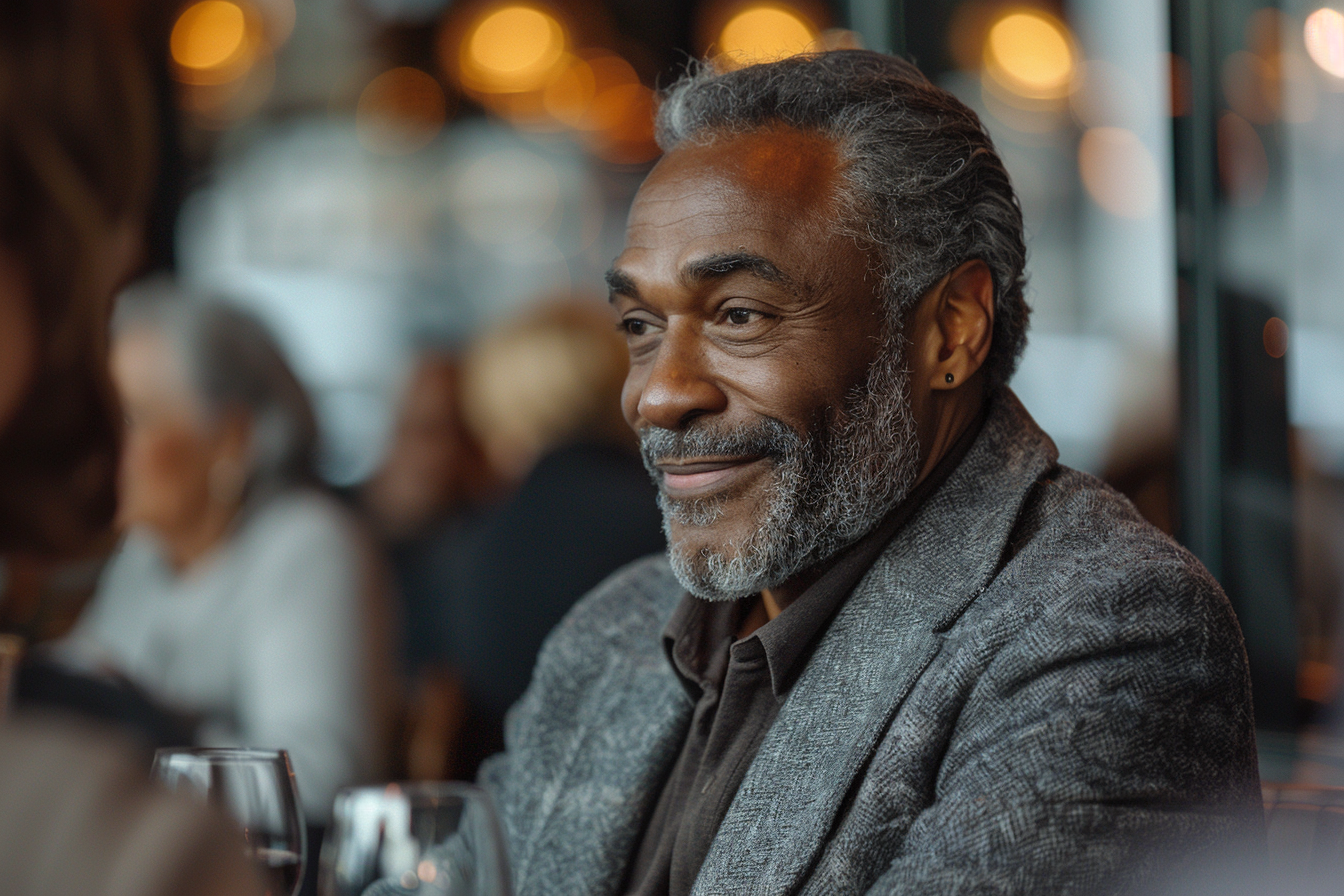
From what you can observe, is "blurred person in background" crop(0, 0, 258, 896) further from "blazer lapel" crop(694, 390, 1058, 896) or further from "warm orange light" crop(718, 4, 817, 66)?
"warm orange light" crop(718, 4, 817, 66)

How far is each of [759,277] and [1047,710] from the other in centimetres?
62

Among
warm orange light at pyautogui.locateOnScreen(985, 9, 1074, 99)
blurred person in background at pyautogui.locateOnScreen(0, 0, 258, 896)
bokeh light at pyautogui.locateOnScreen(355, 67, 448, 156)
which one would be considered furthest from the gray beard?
bokeh light at pyautogui.locateOnScreen(355, 67, 448, 156)

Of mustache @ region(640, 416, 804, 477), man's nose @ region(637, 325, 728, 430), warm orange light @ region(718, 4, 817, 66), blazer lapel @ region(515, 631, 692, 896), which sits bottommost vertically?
blazer lapel @ region(515, 631, 692, 896)

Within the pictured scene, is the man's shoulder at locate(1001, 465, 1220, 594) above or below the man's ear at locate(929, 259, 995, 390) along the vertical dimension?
below

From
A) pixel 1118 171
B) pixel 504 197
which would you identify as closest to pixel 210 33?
pixel 504 197

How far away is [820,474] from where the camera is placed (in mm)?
1592

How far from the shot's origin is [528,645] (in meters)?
3.04

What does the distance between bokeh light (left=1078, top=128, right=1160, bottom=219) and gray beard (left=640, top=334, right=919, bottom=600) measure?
61.5 inches

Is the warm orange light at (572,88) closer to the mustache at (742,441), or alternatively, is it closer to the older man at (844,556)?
the older man at (844,556)

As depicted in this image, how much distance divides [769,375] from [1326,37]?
1362mm

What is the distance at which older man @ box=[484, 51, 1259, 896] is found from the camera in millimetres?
1278

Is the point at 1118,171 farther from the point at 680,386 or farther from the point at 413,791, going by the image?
the point at 413,791

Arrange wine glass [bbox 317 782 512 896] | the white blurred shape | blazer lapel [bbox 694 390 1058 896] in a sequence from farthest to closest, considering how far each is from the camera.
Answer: the white blurred shape, blazer lapel [bbox 694 390 1058 896], wine glass [bbox 317 782 512 896]

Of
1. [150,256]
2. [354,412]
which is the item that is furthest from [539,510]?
[354,412]
